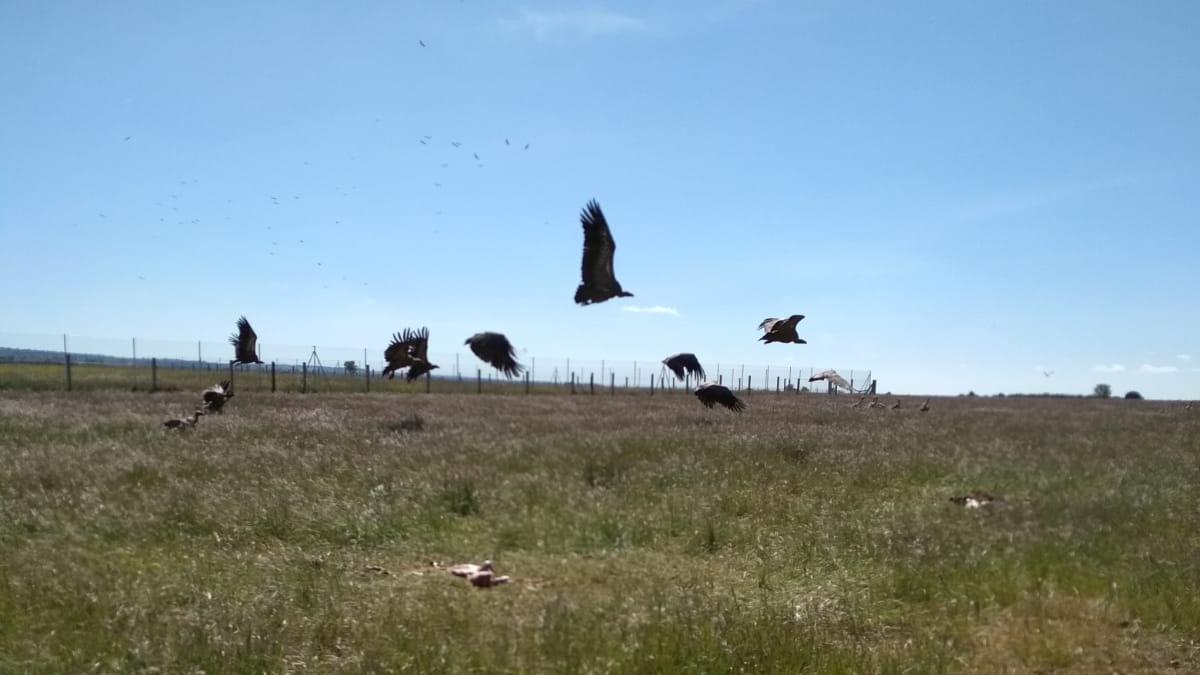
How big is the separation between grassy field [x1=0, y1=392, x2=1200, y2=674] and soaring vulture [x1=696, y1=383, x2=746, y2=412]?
353 cm

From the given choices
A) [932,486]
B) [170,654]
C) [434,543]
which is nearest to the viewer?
[170,654]

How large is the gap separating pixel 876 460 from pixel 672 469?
4083mm

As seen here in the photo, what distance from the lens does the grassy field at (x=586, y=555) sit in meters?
6.34

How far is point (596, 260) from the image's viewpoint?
6.45 ft

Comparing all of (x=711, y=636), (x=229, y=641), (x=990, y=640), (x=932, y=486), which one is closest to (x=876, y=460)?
(x=932, y=486)

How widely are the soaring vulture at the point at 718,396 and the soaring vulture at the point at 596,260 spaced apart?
1.14 m

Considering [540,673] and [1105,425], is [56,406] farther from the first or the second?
[1105,425]

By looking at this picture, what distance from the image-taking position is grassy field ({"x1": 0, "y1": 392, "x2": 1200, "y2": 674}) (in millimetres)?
6336

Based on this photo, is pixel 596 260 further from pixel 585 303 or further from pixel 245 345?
pixel 245 345

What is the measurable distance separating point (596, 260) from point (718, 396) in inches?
49.5

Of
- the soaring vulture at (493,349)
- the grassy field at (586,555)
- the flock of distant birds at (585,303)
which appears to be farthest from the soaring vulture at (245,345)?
the grassy field at (586,555)

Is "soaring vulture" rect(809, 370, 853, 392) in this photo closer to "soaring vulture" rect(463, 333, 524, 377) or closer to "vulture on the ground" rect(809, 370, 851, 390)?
"vulture on the ground" rect(809, 370, 851, 390)

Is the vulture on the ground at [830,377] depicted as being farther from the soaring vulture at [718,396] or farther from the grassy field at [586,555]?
the grassy field at [586,555]

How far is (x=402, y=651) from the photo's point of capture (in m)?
6.25
